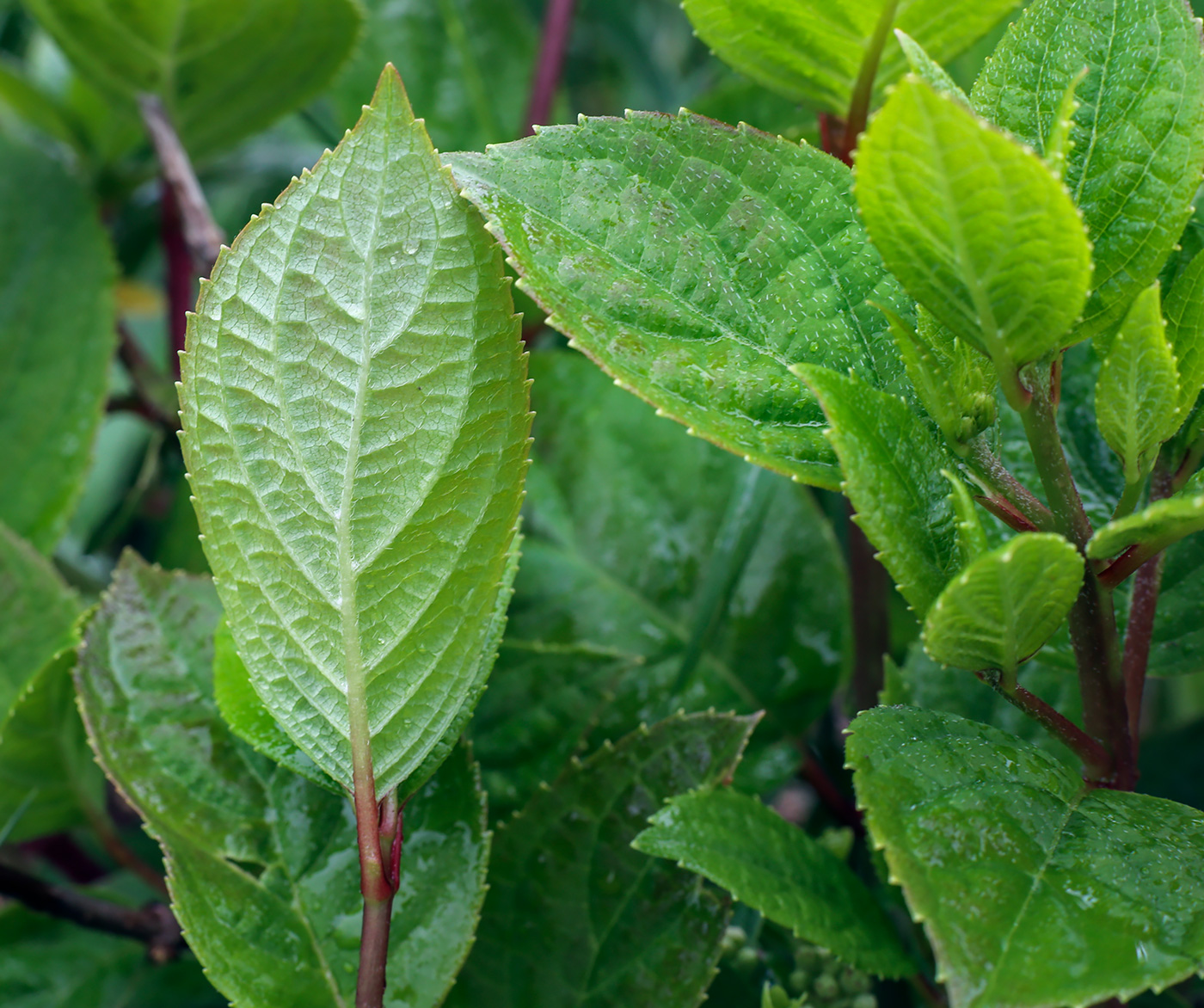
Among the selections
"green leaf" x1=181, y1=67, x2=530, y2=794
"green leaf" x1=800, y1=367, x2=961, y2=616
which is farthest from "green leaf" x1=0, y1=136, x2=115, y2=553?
"green leaf" x1=800, y1=367, x2=961, y2=616

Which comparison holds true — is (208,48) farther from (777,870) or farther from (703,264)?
(777,870)

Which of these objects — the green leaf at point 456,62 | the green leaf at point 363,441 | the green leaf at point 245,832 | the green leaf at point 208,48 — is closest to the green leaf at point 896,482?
the green leaf at point 363,441

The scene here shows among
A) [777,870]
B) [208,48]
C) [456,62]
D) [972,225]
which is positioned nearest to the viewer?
[972,225]

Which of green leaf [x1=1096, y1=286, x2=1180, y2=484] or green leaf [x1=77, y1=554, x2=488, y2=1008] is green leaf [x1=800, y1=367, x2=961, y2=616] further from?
green leaf [x1=77, y1=554, x2=488, y2=1008]

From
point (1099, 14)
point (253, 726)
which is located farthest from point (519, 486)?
point (1099, 14)

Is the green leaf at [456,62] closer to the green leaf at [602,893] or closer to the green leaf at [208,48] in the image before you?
the green leaf at [208,48]

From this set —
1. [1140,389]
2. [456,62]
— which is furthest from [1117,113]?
[456,62]
